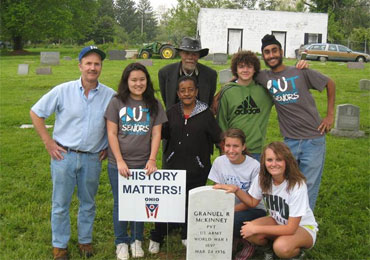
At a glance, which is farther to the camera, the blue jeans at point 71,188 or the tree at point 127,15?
the tree at point 127,15

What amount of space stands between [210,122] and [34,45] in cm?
5752

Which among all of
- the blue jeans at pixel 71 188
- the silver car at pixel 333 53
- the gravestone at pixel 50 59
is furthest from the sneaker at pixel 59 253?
the silver car at pixel 333 53

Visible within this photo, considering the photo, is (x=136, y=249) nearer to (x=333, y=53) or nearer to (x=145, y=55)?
(x=145, y=55)

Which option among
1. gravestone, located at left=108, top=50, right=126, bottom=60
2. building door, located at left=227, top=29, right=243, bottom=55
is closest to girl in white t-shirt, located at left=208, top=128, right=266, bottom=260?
gravestone, located at left=108, top=50, right=126, bottom=60

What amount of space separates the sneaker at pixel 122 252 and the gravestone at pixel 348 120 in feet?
20.8

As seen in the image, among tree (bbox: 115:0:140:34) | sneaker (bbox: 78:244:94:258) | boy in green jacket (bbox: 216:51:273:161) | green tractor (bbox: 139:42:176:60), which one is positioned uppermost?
tree (bbox: 115:0:140:34)

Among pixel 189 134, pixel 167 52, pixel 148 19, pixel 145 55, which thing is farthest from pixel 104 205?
pixel 148 19

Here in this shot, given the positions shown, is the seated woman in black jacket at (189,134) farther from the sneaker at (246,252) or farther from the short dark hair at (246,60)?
the sneaker at (246,252)

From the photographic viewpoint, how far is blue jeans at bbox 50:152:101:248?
343 centimetres

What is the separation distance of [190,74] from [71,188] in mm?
1666

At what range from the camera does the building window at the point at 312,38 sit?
1308 inches

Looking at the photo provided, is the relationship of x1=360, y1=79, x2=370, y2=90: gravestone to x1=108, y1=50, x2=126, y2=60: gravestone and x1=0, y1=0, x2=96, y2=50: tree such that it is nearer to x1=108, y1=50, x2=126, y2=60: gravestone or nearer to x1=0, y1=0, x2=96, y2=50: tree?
x1=108, y1=50, x2=126, y2=60: gravestone

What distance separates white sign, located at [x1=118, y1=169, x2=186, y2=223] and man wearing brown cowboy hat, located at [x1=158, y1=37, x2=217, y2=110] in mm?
893

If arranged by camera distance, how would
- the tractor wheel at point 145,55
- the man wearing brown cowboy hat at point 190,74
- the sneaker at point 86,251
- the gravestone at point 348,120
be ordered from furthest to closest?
the tractor wheel at point 145,55 → the gravestone at point 348,120 → the man wearing brown cowboy hat at point 190,74 → the sneaker at point 86,251
